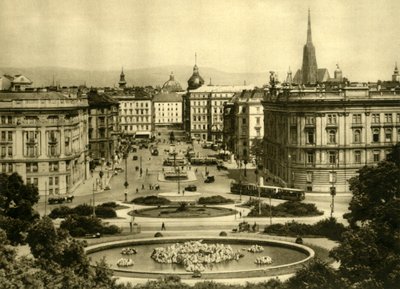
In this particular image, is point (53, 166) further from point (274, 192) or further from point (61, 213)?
point (274, 192)

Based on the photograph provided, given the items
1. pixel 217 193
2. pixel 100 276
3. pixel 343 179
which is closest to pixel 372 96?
pixel 343 179

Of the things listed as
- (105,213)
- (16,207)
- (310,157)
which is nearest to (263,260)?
(16,207)

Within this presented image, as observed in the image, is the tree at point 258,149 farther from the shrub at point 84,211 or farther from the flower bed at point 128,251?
the flower bed at point 128,251

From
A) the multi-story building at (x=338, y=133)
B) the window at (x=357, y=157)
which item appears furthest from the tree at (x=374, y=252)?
the window at (x=357, y=157)

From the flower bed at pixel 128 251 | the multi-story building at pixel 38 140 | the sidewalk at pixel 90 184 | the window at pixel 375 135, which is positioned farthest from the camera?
the sidewalk at pixel 90 184

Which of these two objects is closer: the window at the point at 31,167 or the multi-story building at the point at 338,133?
the window at the point at 31,167

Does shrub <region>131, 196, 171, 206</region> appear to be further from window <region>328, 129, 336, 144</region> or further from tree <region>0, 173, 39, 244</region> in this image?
window <region>328, 129, 336, 144</region>
